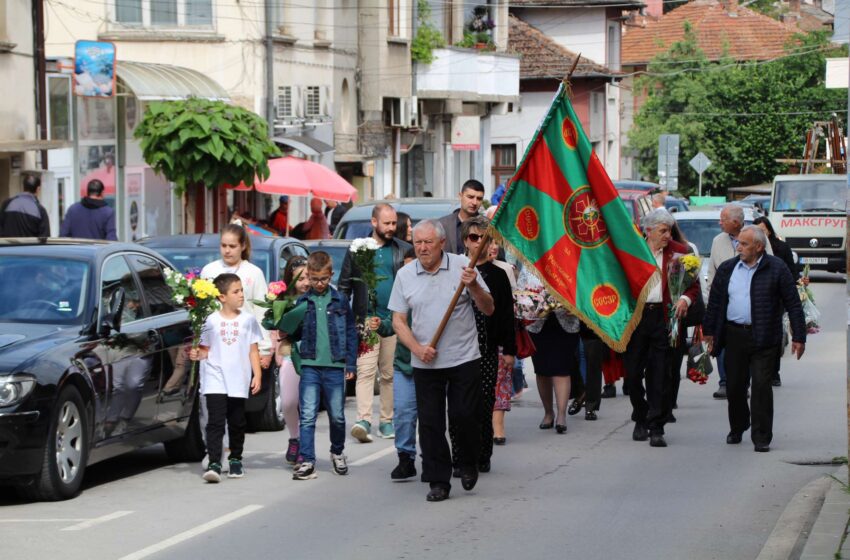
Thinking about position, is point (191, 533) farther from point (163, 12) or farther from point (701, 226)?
point (163, 12)

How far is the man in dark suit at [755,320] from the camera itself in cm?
1293

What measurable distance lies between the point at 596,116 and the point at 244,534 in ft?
198

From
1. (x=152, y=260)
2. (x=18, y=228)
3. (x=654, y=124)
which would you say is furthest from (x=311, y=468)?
(x=654, y=124)

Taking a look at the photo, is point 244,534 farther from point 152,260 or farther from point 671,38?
point 671,38

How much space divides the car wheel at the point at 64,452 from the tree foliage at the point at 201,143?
526 inches

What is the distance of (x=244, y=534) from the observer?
931 centimetres

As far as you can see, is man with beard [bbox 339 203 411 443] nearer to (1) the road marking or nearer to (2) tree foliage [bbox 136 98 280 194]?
(1) the road marking

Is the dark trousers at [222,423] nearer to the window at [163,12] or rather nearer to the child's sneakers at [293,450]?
the child's sneakers at [293,450]

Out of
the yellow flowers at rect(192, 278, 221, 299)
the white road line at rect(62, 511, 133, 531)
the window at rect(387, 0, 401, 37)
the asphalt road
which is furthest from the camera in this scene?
the window at rect(387, 0, 401, 37)

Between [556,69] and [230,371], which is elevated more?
[556,69]

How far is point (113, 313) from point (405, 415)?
2144mm

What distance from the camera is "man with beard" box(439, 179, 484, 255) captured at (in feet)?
44.1

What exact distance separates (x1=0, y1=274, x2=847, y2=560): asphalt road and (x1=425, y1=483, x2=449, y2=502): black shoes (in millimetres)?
68

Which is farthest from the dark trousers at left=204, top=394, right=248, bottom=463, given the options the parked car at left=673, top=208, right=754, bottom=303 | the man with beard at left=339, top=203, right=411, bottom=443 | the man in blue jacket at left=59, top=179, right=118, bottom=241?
the parked car at left=673, top=208, right=754, bottom=303
